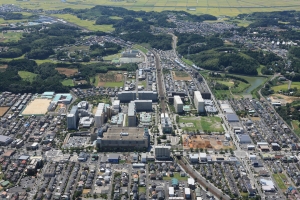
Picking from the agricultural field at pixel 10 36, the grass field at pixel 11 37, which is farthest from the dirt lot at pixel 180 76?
the grass field at pixel 11 37

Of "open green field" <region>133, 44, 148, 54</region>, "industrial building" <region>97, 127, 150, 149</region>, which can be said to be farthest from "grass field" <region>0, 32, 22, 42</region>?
"industrial building" <region>97, 127, 150, 149</region>

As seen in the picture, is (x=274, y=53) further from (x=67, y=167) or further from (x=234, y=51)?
(x=67, y=167)

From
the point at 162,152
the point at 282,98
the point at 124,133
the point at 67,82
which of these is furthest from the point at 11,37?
the point at 162,152

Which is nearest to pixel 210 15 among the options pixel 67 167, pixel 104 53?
pixel 104 53

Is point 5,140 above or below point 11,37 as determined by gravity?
above

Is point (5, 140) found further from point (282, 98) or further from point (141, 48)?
point (141, 48)

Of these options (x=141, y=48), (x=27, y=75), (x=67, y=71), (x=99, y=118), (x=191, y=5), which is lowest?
(x=27, y=75)
